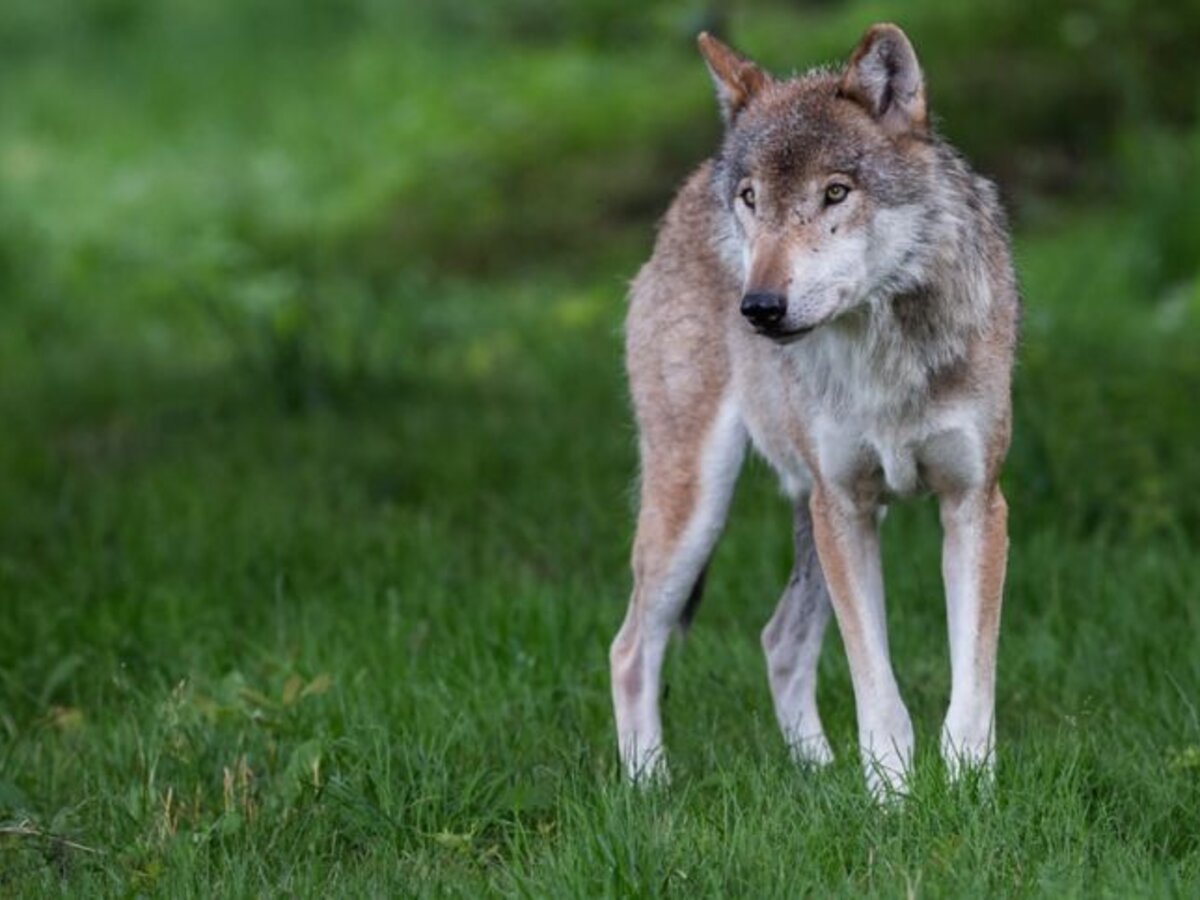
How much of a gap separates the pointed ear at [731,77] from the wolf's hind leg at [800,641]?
1.20 m

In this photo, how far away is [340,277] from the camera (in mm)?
13414

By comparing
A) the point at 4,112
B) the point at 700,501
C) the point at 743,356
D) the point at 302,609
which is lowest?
the point at 4,112

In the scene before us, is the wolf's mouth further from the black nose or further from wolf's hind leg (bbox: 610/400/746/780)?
wolf's hind leg (bbox: 610/400/746/780)

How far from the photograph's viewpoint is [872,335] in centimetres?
559

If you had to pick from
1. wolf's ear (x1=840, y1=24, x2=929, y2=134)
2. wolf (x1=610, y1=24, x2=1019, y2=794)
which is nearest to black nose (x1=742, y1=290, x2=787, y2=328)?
wolf (x1=610, y1=24, x2=1019, y2=794)

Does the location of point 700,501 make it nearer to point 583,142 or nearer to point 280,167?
point 583,142

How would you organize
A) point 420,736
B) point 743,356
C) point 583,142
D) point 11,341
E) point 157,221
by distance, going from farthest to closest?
point 157,221 → point 583,142 → point 11,341 → point 743,356 → point 420,736

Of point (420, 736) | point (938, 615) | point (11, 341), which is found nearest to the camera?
point (420, 736)

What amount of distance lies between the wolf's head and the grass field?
1.13 meters

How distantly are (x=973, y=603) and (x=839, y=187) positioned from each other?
1.06m

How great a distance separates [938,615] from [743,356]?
1379 mm

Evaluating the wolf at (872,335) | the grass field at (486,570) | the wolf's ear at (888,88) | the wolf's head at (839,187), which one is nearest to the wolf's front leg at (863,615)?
the wolf at (872,335)

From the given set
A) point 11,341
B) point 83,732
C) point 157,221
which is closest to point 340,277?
point 11,341

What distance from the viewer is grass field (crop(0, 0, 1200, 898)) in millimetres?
5121
